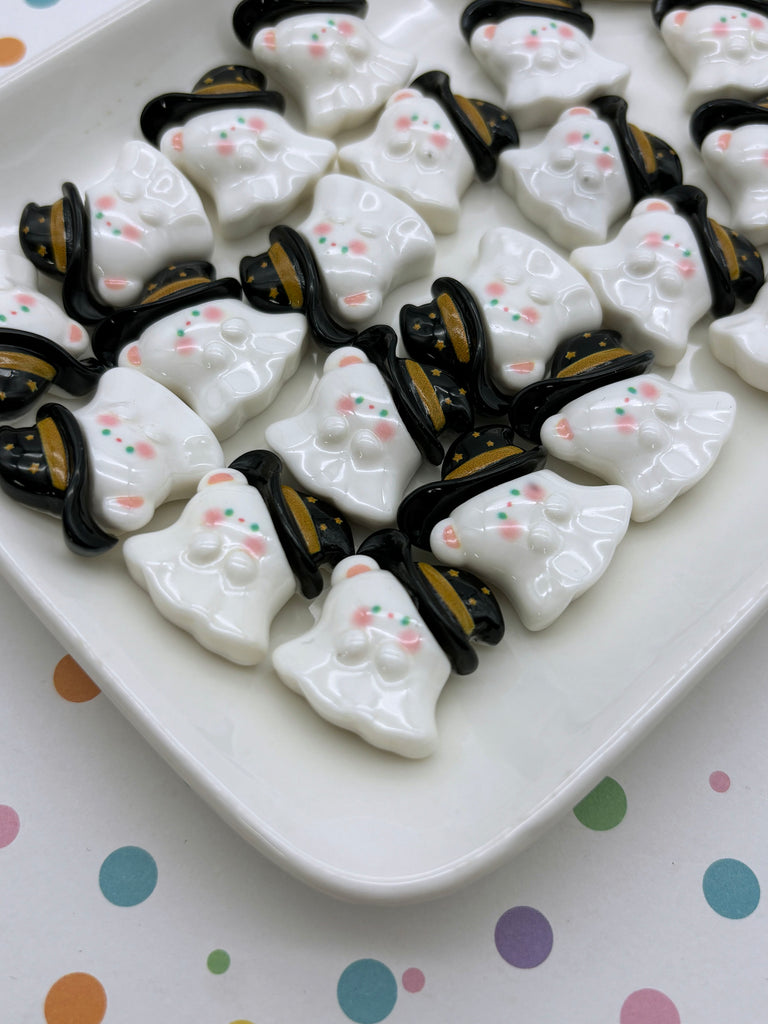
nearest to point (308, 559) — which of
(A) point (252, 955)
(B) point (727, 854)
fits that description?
(A) point (252, 955)

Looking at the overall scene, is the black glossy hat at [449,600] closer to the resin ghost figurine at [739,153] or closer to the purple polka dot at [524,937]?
the purple polka dot at [524,937]

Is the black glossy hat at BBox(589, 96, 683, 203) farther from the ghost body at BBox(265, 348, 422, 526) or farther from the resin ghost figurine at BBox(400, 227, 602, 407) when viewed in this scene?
the ghost body at BBox(265, 348, 422, 526)

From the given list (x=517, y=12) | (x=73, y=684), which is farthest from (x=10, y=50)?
(x=73, y=684)

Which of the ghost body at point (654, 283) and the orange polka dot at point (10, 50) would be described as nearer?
the ghost body at point (654, 283)

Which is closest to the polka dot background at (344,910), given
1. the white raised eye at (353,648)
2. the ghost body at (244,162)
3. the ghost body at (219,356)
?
the white raised eye at (353,648)

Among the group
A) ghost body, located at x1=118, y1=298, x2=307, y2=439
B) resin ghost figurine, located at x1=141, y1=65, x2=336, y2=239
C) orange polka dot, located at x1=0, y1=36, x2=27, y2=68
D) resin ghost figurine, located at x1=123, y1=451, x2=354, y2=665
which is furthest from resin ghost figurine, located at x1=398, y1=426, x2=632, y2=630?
orange polka dot, located at x1=0, y1=36, x2=27, y2=68

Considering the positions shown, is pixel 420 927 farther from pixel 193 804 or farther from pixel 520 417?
pixel 520 417
